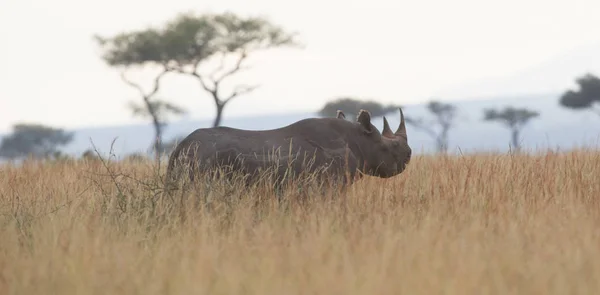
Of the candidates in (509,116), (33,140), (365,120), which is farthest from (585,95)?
(365,120)

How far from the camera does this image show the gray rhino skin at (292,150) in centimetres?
791

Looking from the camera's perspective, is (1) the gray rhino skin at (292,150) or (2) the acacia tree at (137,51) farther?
(2) the acacia tree at (137,51)

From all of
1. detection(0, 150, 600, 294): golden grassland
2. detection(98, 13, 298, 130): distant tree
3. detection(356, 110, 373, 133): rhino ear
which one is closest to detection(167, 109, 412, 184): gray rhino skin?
detection(356, 110, 373, 133): rhino ear

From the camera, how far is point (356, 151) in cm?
875

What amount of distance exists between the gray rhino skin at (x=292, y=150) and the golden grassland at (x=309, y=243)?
24 cm

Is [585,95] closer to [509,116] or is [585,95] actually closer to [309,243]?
[509,116]

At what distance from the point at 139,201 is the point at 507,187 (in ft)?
11.1

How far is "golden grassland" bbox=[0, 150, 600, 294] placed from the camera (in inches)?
191

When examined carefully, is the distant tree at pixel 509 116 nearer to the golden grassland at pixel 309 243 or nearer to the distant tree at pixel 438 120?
the distant tree at pixel 438 120

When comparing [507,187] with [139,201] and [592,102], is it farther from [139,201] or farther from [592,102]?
[592,102]

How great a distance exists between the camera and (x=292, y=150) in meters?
8.18

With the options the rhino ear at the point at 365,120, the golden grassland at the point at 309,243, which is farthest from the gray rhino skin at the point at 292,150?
the golden grassland at the point at 309,243

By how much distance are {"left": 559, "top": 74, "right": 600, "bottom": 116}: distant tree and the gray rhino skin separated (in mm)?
32995

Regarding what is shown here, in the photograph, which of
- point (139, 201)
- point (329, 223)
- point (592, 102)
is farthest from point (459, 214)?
point (592, 102)
